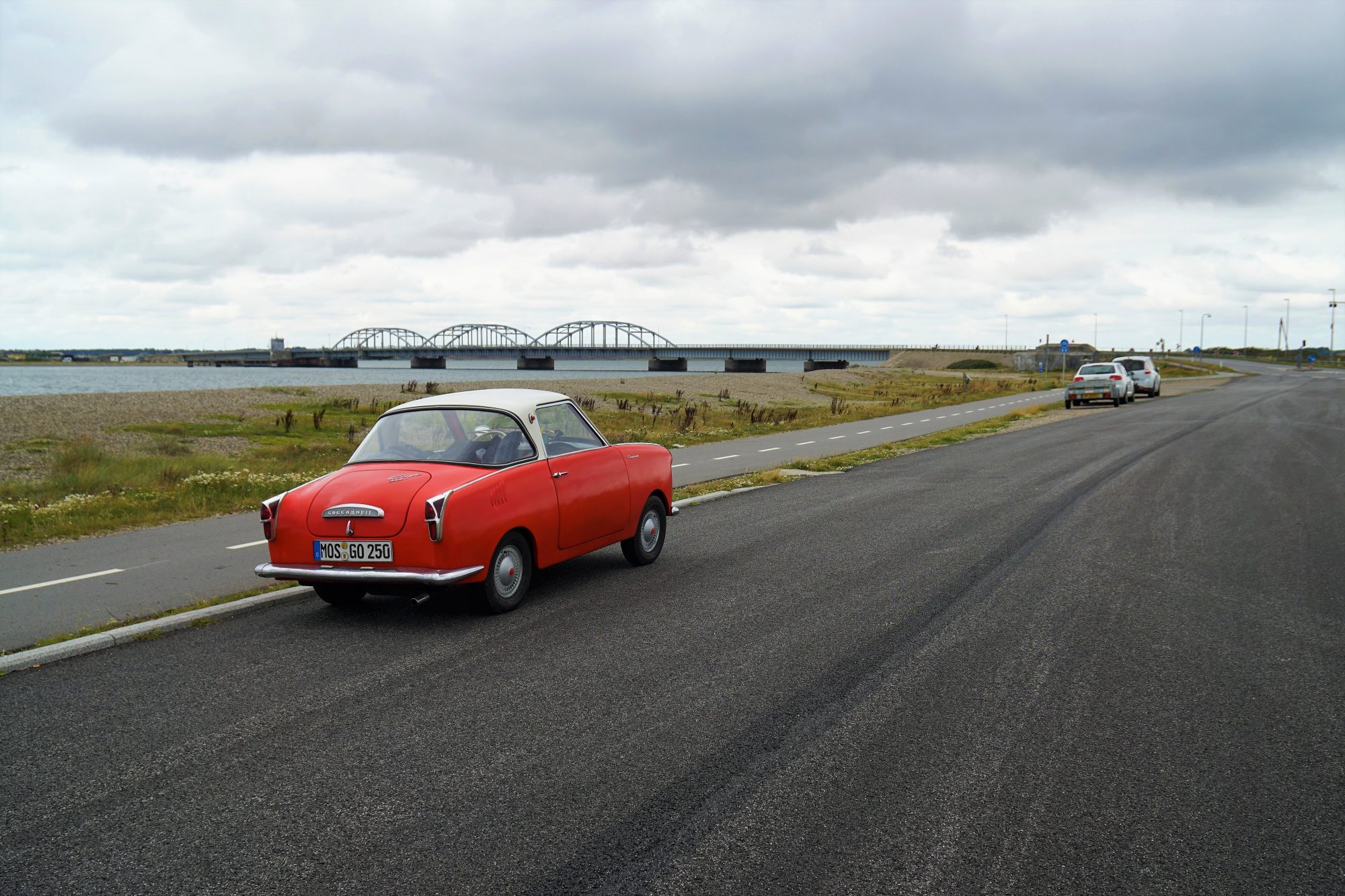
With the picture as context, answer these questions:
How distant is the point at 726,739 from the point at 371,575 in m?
3.00

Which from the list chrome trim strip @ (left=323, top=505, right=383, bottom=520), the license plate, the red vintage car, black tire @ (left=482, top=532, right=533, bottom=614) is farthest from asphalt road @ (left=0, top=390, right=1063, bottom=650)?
black tire @ (left=482, top=532, right=533, bottom=614)

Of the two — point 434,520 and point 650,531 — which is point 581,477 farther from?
point 434,520

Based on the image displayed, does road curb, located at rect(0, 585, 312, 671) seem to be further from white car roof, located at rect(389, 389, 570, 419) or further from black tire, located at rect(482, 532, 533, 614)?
black tire, located at rect(482, 532, 533, 614)

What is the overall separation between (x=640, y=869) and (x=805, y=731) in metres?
1.47

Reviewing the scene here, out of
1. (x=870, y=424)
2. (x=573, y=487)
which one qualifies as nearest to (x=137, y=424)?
(x=870, y=424)

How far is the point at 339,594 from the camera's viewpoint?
7.47 m

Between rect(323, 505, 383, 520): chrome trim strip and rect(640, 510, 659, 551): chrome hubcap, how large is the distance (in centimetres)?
280

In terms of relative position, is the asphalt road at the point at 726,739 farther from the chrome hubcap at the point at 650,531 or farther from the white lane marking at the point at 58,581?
the white lane marking at the point at 58,581

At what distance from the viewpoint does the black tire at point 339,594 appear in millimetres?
7410

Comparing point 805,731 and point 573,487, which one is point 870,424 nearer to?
point 573,487

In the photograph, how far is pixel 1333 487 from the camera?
13609mm

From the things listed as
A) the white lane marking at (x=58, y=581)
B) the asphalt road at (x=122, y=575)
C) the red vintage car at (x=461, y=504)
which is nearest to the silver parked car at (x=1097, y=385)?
the asphalt road at (x=122, y=575)

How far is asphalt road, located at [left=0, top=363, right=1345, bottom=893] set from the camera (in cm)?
351

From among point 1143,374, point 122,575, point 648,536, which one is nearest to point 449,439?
point 648,536
